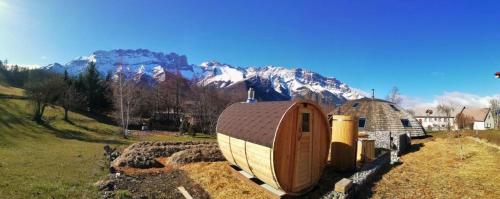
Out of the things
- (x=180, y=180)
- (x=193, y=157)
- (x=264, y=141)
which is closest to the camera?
(x=264, y=141)

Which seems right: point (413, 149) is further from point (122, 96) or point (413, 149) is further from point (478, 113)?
point (478, 113)

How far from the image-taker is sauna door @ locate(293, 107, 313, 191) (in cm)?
1195

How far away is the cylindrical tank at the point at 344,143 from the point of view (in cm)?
1548

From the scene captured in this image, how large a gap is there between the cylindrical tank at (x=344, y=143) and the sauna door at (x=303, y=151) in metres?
3.56

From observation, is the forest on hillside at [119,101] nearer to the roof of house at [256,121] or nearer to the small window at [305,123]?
the roof of house at [256,121]

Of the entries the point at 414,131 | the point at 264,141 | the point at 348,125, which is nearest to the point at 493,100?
the point at 414,131

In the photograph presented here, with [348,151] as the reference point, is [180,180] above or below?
below

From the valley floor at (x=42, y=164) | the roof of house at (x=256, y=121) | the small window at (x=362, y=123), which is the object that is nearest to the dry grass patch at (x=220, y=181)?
the roof of house at (x=256, y=121)

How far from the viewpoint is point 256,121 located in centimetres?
1295

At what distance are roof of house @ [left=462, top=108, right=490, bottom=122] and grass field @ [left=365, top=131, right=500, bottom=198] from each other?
326ft

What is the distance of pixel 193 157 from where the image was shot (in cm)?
1919

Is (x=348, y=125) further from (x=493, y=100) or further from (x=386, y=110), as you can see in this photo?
(x=493, y=100)

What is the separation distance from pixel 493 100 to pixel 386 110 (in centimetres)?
7614

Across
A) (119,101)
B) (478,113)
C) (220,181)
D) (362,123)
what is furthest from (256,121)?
(478,113)
